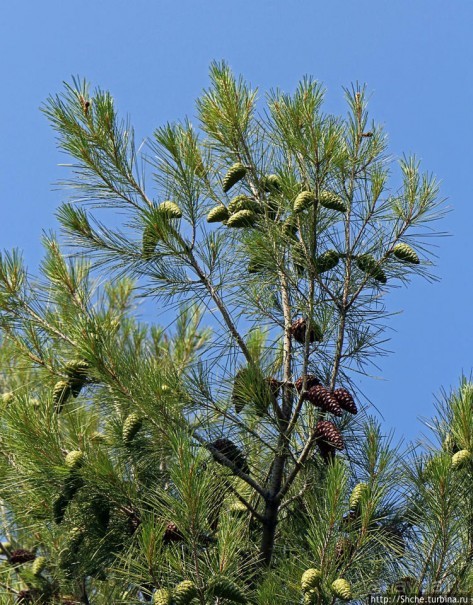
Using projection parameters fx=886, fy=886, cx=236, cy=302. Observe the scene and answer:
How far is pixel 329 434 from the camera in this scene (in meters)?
2.52

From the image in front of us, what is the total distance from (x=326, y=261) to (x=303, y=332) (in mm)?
240

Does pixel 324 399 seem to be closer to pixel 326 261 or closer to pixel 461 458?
pixel 461 458

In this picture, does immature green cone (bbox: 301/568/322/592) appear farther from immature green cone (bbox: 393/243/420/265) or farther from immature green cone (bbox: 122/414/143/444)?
immature green cone (bbox: 393/243/420/265)

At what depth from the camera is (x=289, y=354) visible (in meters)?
2.96

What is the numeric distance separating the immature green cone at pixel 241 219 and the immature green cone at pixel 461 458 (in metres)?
0.99

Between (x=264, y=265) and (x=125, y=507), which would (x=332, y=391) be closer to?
(x=264, y=265)

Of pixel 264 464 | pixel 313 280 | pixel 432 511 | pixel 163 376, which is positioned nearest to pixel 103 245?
pixel 163 376

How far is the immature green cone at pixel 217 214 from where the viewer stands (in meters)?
2.91

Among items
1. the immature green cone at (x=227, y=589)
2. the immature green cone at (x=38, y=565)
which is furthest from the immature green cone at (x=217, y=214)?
the immature green cone at (x=38, y=565)

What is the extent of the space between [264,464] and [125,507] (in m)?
0.54

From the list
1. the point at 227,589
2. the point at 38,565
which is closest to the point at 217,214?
the point at 227,589

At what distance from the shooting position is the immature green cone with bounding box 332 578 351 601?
6.73ft

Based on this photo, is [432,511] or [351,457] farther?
[351,457]

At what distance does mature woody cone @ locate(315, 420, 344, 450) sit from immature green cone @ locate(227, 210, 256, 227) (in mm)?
695
